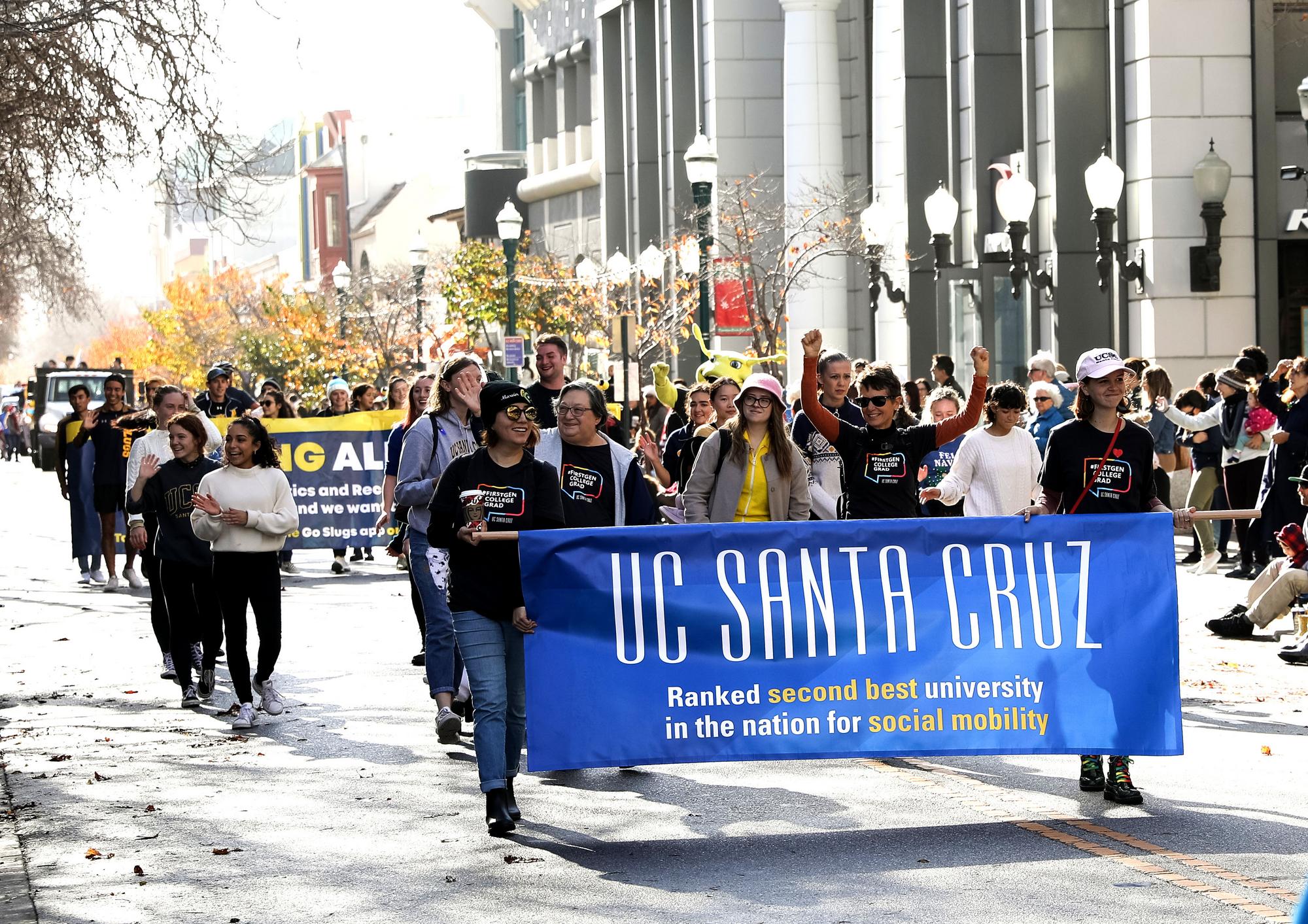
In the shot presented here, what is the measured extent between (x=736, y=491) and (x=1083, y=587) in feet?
6.69

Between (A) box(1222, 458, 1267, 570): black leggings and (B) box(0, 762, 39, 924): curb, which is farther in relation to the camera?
(A) box(1222, 458, 1267, 570): black leggings

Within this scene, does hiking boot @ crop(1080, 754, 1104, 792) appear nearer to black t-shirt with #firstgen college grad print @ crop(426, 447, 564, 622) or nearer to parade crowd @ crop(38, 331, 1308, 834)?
parade crowd @ crop(38, 331, 1308, 834)

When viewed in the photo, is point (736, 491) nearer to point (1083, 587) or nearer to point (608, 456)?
point (608, 456)

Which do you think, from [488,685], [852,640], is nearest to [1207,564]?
[852,640]

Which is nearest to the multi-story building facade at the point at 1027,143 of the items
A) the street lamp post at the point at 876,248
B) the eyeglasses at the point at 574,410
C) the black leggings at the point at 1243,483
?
the street lamp post at the point at 876,248

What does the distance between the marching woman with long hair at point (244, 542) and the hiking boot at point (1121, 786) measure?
508cm

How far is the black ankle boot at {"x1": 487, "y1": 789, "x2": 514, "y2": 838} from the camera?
845 cm

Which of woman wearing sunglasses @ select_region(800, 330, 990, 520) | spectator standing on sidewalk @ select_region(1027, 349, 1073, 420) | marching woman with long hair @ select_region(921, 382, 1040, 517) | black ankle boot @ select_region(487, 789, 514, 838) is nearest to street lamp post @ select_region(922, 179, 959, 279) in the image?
spectator standing on sidewalk @ select_region(1027, 349, 1073, 420)

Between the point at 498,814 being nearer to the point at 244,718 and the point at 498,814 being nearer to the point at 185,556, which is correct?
the point at 244,718

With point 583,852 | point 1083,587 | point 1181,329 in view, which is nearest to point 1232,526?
point 1181,329

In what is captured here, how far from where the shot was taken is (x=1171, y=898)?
23.6 feet

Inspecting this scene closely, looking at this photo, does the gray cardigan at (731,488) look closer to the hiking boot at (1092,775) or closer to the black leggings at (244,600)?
the hiking boot at (1092,775)

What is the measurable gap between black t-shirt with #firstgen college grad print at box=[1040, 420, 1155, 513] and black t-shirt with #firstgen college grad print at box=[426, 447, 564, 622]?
2357 millimetres

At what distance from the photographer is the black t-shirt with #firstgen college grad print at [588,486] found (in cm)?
991
